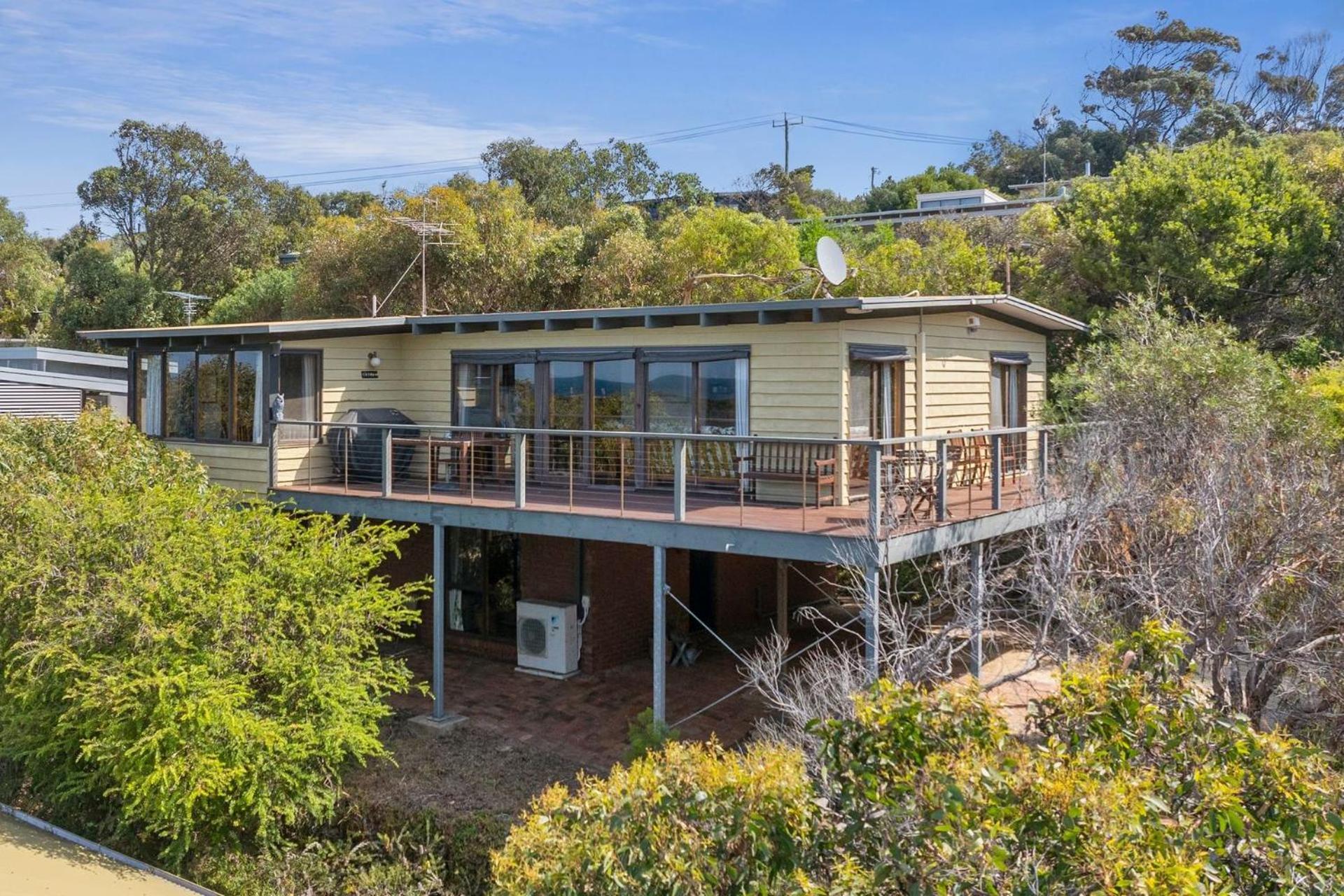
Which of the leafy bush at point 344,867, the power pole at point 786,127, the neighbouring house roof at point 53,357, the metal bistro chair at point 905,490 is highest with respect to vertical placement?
the power pole at point 786,127

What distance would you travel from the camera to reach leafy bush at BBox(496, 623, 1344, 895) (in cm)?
449

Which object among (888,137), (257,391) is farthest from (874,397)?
(888,137)

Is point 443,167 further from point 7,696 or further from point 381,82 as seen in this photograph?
point 7,696

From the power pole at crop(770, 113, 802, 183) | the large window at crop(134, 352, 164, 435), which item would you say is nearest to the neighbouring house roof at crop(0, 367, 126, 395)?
the large window at crop(134, 352, 164, 435)

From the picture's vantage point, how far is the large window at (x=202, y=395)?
14.5 metres

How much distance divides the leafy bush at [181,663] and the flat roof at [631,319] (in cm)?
349

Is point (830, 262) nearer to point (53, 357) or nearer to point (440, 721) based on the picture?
point (440, 721)

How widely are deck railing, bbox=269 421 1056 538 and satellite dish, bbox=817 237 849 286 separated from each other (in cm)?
239

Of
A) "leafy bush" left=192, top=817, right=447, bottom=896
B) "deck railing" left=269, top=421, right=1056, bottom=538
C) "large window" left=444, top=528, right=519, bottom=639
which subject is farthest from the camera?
"large window" left=444, top=528, right=519, bottom=639

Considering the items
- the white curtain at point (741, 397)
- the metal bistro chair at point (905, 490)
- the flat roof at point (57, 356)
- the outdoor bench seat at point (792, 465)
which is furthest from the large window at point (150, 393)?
the metal bistro chair at point (905, 490)

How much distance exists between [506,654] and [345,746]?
4.13 metres

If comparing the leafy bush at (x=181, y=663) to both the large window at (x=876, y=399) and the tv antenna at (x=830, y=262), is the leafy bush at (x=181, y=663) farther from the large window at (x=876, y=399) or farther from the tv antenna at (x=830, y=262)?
the tv antenna at (x=830, y=262)

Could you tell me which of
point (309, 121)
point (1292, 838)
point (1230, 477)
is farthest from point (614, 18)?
point (1292, 838)

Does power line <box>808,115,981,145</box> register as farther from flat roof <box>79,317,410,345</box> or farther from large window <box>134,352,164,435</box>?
large window <box>134,352,164,435</box>
